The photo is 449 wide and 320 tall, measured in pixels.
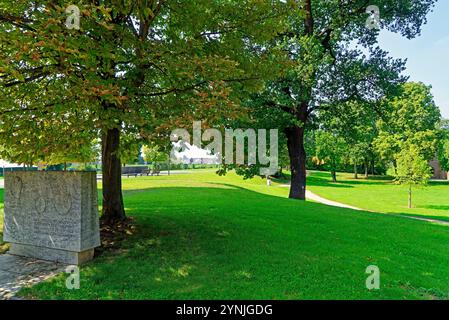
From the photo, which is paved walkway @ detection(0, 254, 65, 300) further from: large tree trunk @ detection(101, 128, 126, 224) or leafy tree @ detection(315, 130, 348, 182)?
leafy tree @ detection(315, 130, 348, 182)

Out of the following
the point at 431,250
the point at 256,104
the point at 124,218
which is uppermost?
the point at 256,104

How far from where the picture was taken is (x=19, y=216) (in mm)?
6004

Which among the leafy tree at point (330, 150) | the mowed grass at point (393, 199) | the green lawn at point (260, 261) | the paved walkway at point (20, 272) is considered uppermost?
the leafy tree at point (330, 150)

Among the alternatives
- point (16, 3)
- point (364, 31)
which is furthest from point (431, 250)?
point (364, 31)

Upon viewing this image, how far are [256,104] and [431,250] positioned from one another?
776 cm

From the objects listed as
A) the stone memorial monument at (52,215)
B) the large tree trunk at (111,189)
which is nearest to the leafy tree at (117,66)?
the stone memorial monument at (52,215)

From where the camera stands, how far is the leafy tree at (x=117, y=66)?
4062mm

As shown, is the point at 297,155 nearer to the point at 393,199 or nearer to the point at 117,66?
the point at 117,66

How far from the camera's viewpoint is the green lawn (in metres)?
4.27

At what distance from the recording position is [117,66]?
19.8 feet

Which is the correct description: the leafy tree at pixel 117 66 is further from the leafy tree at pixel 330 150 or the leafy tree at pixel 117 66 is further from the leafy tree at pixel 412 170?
the leafy tree at pixel 330 150

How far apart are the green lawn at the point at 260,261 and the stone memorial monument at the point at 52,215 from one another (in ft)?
1.69

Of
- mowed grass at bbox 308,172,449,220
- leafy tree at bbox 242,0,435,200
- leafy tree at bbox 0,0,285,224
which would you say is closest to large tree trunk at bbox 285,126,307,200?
leafy tree at bbox 242,0,435,200
